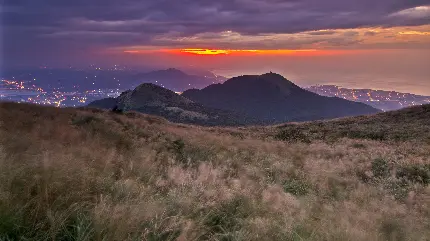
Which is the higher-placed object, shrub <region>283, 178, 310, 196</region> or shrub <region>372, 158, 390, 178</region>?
shrub <region>283, 178, 310, 196</region>

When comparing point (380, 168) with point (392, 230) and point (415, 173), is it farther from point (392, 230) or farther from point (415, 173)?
point (392, 230)

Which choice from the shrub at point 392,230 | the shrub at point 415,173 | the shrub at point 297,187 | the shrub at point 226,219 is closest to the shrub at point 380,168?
the shrub at point 415,173

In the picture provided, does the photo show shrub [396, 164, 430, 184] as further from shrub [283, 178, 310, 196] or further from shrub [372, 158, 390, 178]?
shrub [283, 178, 310, 196]

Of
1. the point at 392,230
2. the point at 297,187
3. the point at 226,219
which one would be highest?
the point at 226,219

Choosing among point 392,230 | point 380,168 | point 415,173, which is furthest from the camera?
point 380,168

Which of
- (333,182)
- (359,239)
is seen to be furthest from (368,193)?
(359,239)

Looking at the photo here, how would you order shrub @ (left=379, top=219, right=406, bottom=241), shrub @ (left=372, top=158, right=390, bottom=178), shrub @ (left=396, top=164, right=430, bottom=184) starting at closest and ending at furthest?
1. shrub @ (left=379, top=219, right=406, bottom=241)
2. shrub @ (left=396, top=164, right=430, bottom=184)
3. shrub @ (left=372, top=158, right=390, bottom=178)

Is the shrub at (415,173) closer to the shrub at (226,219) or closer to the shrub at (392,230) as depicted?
the shrub at (392,230)

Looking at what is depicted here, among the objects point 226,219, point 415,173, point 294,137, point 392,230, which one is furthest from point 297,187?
point 294,137

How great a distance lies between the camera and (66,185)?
4.21 m

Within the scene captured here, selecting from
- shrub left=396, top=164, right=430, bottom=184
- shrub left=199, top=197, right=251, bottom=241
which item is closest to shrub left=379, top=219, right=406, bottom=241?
shrub left=199, top=197, right=251, bottom=241

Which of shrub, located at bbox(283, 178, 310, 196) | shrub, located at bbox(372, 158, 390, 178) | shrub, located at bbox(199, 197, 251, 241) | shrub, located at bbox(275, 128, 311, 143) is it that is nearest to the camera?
shrub, located at bbox(199, 197, 251, 241)

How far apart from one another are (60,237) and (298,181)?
273 inches

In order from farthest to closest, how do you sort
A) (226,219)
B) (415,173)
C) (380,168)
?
(380,168)
(415,173)
(226,219)
